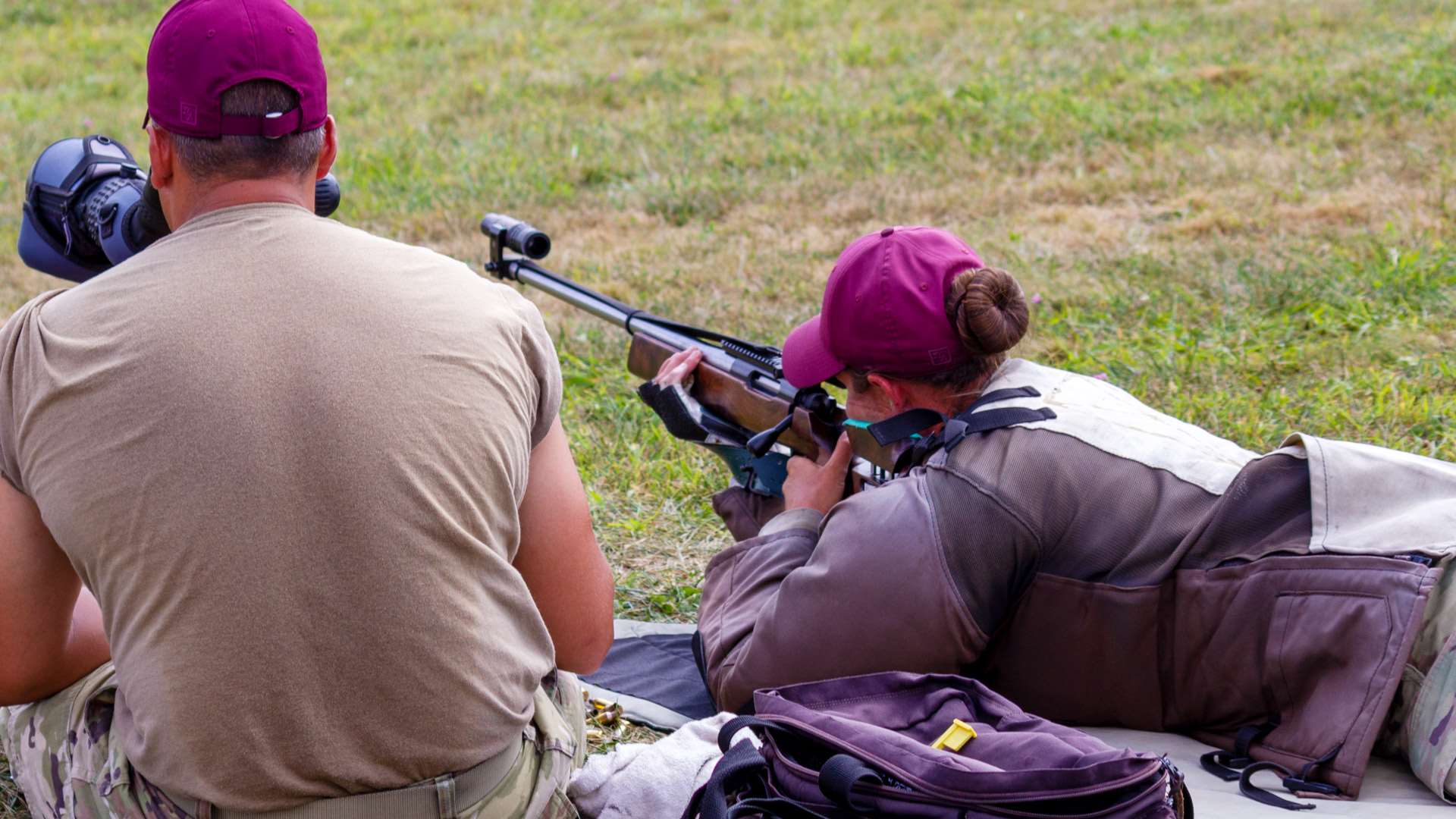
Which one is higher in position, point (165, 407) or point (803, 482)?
point (165, 407)

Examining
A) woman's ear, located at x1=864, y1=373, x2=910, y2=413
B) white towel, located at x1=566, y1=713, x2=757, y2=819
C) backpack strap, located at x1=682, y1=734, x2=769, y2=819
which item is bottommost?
white towel, located at x1=566, y1=713, x2=757, y2=819

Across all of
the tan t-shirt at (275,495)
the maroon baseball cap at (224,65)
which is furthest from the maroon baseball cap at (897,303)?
the maroon baseball cap at (224,65)

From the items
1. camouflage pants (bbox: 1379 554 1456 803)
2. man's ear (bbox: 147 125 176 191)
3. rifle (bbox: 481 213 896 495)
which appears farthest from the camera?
rifle (bbox: 481 213 896 495)

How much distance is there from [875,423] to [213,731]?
56.2 inches

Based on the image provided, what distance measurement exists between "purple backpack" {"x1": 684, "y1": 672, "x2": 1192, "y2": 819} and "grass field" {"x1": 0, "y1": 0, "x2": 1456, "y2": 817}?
4.99 ft

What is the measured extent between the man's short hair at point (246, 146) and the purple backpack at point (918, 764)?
1.09 metres

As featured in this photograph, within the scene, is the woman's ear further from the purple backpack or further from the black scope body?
the black scope body

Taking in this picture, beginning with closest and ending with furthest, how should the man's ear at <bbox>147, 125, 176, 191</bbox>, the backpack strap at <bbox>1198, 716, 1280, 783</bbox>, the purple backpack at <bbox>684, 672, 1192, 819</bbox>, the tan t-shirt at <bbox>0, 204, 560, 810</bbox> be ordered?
the tan t-shirt at <bbox>0, 204, 560, 810</bbox> → the purple backpack at <bbox>684, 672, 1192, 819</bbox> → the man's ear at <bbox>147, 125, 176, 191</bbox> → the backpack strap at <bbox>1198, 716, 1280, 783</bbox>

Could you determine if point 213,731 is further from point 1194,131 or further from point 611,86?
point 611,86

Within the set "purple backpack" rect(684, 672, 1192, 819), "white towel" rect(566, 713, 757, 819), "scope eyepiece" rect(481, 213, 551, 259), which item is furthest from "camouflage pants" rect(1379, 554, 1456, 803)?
"scope eyepiece" rect(481, 213, 551, 259)

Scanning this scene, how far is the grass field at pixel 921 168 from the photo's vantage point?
4.81 m

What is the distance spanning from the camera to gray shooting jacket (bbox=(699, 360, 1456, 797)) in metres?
2.40

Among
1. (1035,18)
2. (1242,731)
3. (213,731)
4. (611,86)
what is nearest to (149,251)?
(213,731)

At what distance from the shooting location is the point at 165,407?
185 centimetres
